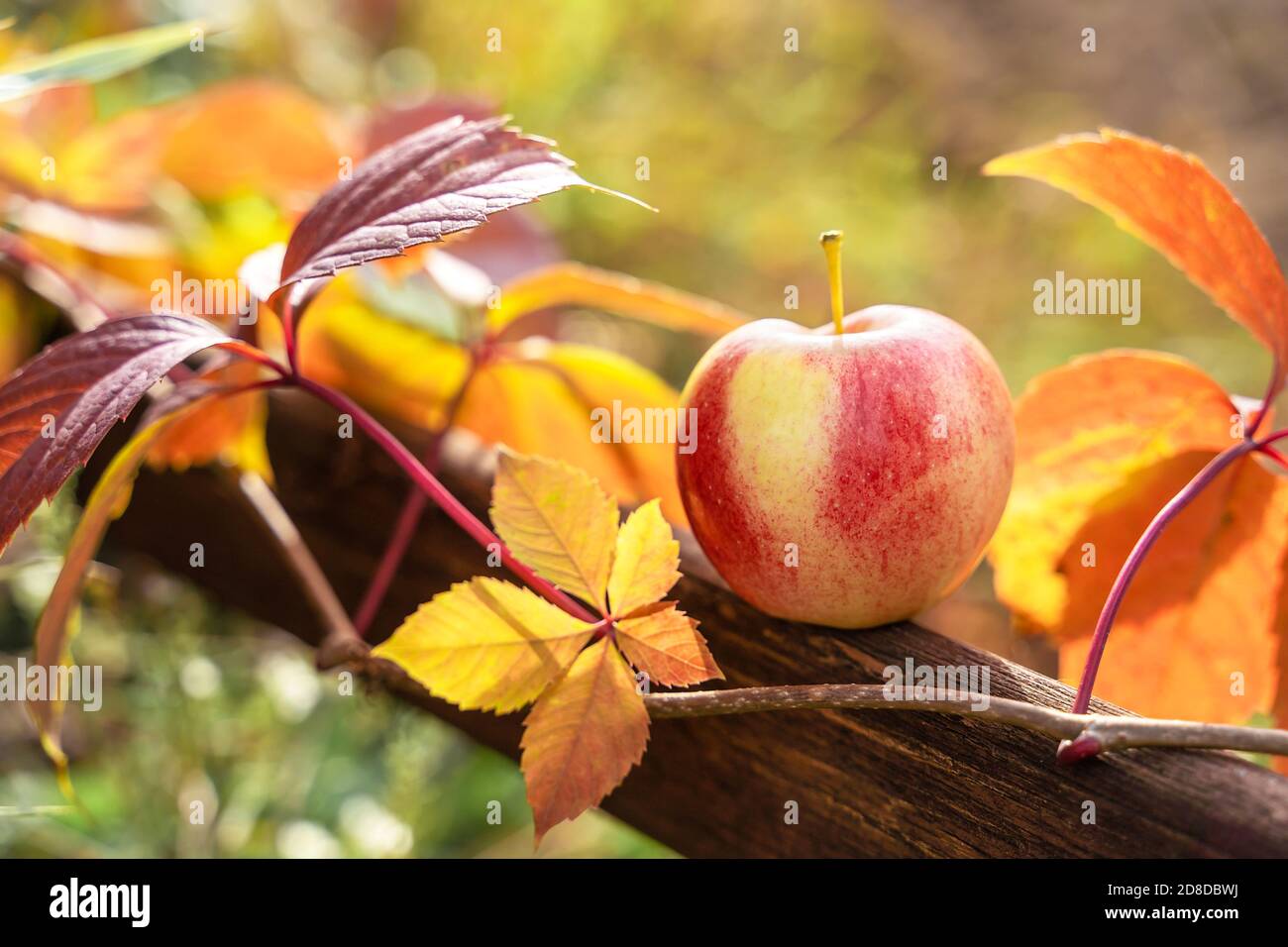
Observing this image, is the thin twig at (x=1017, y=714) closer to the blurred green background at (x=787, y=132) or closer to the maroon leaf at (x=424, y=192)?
the maroon leaf at (x=424, y=192)

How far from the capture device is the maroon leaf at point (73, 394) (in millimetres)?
235

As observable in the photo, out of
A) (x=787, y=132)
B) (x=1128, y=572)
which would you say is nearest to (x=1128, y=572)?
(x=1128, y=572)

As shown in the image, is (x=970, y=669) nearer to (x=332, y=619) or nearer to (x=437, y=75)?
(x=332, y=619)

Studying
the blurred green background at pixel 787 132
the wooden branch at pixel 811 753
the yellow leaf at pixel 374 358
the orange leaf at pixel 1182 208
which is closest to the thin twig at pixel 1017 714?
the wooden branch at pixel 811 753

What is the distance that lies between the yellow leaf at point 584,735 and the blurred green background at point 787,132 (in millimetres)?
551

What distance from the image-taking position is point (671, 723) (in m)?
0.30

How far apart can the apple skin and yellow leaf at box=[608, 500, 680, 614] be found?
0.03 meters

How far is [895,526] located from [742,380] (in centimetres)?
5

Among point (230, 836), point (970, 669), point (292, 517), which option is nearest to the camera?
point (970, 669)

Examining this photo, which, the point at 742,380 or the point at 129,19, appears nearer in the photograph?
the point at 742,380

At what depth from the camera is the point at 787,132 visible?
1240mm

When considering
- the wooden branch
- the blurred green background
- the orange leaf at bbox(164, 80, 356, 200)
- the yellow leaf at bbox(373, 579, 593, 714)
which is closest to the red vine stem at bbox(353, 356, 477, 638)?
the wooden branch

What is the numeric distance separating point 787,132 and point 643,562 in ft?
3.59
